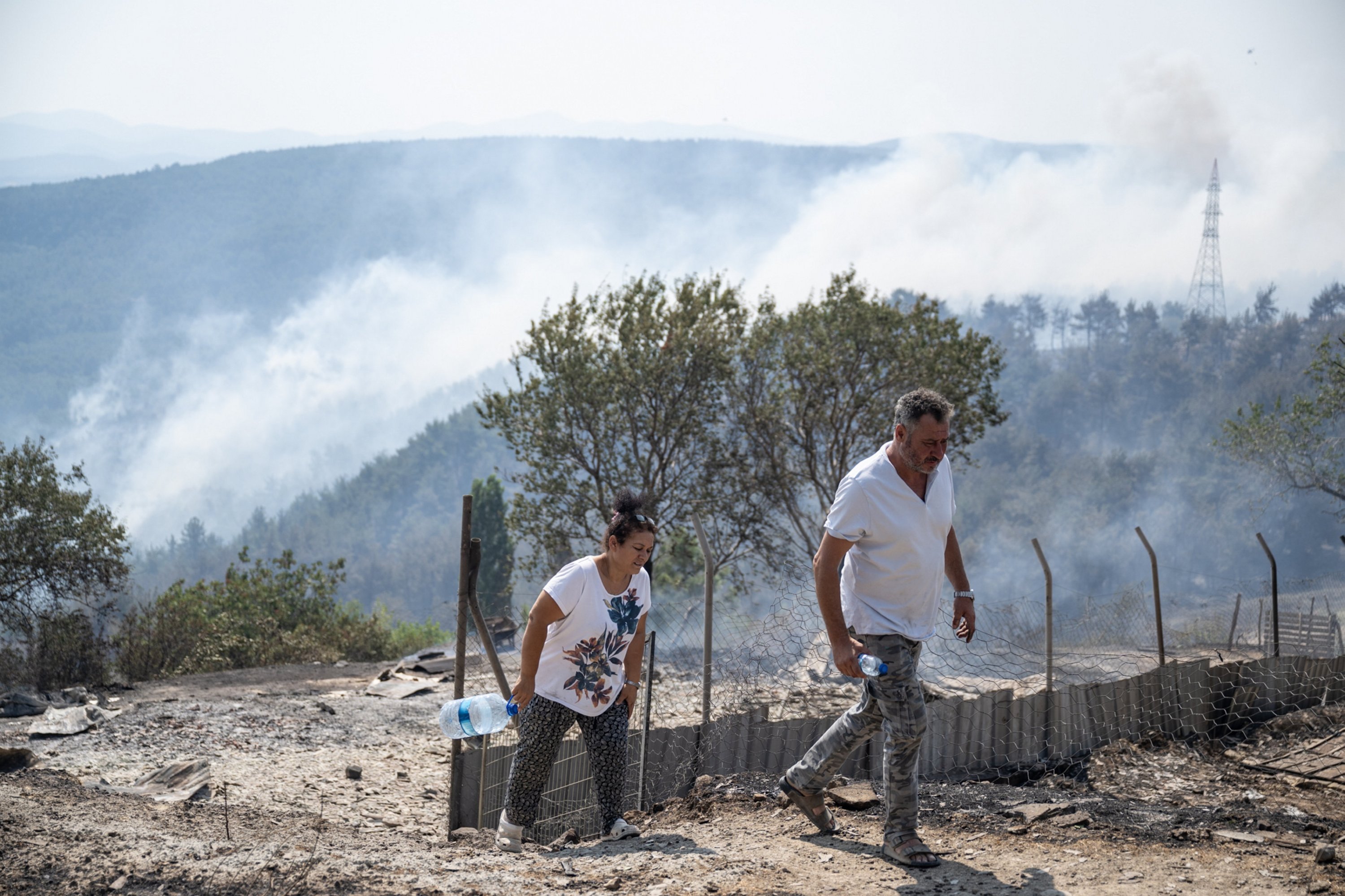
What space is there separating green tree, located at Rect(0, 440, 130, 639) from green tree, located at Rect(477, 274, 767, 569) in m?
8.35

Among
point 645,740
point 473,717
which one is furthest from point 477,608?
point 645,740

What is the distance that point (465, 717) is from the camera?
16.7 ft

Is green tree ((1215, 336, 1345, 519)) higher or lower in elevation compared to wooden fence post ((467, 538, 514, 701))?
higher

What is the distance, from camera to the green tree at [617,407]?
75.2 ft

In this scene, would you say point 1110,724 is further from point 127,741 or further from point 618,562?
point 127,741

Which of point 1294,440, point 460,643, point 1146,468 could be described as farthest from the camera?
point 1146,468

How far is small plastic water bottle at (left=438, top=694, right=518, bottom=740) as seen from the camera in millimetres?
5117

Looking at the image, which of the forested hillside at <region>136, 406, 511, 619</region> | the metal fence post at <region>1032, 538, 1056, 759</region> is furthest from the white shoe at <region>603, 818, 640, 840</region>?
the forested hillside at <region>136, 406, 511, 619</region>

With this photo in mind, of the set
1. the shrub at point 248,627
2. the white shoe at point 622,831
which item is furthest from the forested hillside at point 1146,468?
the white shoe at point 622,831

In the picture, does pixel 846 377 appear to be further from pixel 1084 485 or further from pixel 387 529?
pixel 387 529

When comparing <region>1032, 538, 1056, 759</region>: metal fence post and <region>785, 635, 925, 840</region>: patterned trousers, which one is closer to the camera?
<region>785, 635, 925, 840</region>: patterned trousers

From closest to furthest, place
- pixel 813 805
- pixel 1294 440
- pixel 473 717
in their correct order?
1. pixel 813 805
2. pixel 473 717
3. pixel 1294 440

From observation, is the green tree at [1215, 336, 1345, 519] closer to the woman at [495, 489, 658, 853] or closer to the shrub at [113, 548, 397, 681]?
the shrub at [113, 548, 397, 681]

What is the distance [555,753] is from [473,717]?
1.52m
